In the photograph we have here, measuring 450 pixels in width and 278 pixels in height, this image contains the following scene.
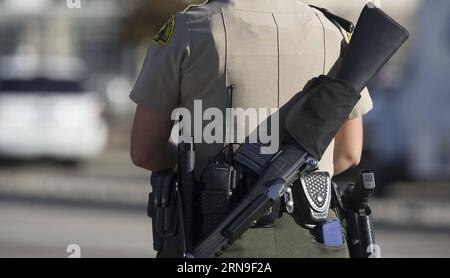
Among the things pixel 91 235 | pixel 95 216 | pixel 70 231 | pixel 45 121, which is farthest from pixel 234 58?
pixel 45 121

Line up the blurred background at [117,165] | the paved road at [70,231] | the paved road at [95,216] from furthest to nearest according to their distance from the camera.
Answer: the blurred background at [117,165] → the paved road at [95,216] → the paved road at [70,231]

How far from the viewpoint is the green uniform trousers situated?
349 cm

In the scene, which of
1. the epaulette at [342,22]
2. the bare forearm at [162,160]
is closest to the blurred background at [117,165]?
the bare forearm at [162,160]

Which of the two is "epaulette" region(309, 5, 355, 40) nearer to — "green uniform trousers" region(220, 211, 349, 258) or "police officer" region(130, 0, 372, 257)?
"police officer" region(130, 0, 372, 257)

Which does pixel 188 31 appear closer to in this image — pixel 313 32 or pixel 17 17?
pixel 313 32

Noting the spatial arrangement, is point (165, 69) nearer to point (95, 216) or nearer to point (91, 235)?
point (91, 235)

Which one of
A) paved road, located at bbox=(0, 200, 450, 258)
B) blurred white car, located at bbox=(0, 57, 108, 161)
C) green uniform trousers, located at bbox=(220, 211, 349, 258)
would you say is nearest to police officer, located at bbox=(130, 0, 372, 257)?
green uniform trousers, located at bbox=(220, 211, 349, 258)

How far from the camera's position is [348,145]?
3.79 metres

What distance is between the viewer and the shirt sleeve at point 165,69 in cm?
353

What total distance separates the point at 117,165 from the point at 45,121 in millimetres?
2815

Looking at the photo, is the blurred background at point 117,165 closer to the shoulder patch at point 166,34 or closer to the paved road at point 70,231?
the paved road at point 70,231

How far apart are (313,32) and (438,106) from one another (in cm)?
973

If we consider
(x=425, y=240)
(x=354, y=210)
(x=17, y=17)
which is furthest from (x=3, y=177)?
(x=17, y=17)

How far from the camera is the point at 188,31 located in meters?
3.54
